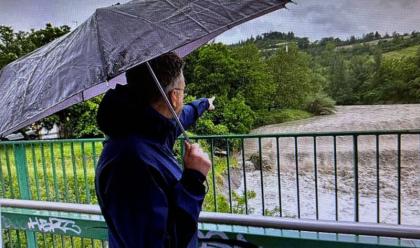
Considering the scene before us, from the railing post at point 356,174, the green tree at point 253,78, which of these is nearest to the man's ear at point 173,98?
the railing post at point 356,174

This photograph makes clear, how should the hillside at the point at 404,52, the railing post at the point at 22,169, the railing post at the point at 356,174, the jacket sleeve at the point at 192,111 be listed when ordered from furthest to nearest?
1. the railing post at the point at 22,169
2. the hillside at the point at 404,52
3. the railing post at the point at 356,174
4. the jacket sleeve at the point at 192,111

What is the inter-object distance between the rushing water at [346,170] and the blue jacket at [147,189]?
141 cm

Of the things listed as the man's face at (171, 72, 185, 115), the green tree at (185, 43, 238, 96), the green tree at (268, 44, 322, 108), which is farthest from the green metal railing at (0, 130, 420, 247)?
the man's face at (171, 72, 185, 115)

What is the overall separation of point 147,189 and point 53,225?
128 centimetres

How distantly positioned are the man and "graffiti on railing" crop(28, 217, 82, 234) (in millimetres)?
945

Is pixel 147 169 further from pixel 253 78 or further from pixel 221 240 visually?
pixel 253 78

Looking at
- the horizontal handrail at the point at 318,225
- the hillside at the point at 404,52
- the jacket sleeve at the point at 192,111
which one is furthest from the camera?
the hillside at the point at 404,52

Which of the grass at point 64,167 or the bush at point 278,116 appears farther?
the bush at point 278,116

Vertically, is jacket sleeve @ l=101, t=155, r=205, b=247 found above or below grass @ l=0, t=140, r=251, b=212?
above

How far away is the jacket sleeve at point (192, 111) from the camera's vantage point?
1.52 metres

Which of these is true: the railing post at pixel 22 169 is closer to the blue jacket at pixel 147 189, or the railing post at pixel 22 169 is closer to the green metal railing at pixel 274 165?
the green metal railing at pixel 274 165

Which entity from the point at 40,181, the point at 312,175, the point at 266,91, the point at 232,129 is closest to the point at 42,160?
the point at 40,181

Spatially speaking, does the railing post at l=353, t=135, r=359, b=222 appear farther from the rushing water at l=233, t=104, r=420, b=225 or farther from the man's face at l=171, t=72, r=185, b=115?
the man's face at l=171, t=72, r=185, b=115

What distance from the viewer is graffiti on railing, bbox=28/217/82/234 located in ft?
5.95
